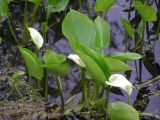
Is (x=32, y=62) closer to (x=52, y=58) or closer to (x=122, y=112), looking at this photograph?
(x=52, y=58)

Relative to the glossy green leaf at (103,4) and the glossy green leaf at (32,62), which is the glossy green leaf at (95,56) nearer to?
the glossy green leaf at (32,62)

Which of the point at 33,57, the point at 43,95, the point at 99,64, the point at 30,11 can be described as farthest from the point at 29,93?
the point at 30,11

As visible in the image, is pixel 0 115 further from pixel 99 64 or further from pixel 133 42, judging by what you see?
pixel 133 42

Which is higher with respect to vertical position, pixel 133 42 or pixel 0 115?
pixel 133 42

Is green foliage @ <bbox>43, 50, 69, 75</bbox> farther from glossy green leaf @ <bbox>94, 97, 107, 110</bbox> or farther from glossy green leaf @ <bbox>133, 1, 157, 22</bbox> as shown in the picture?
glossy green leaf @ <bbox>133, 1, 157, 22</bbox>

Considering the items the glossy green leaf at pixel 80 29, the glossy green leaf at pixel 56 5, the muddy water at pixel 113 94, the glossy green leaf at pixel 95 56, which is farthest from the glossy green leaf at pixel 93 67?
the glossy green leaf at pixel 56 5

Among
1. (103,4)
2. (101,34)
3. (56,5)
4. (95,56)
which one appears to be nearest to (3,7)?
(56,5)
